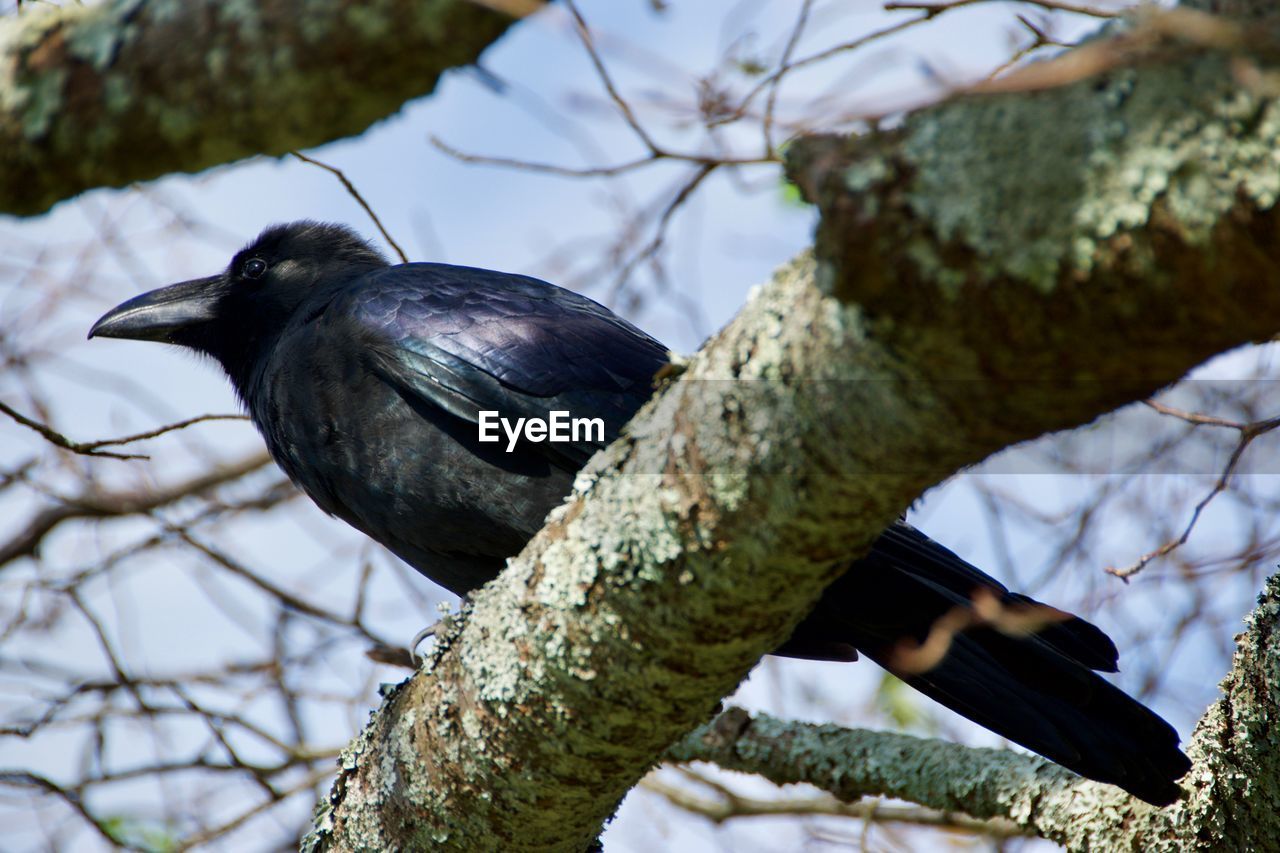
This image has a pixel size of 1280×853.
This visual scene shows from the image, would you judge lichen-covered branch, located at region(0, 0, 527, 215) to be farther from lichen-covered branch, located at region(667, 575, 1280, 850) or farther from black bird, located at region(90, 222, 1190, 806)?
lichen-covered branch, located at region(667, 575, 1280, 850)

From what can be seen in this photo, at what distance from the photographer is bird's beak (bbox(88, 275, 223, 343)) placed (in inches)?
184

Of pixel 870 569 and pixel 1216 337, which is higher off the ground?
pixel 870 569

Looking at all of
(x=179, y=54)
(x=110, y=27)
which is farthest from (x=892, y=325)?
(x=110, y=27)

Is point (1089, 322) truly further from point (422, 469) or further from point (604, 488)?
point (422, 469)

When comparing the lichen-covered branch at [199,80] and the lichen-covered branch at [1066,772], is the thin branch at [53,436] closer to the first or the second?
the lichen-covered branch at [199,80]

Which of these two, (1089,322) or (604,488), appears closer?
(1089,322)

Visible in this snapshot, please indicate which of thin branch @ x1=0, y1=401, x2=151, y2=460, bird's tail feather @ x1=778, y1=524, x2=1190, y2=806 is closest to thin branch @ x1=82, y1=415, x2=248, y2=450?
thin branch @ x1=0, y1=401, x2=151, y2=460

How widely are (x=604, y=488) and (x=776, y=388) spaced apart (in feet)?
1.63

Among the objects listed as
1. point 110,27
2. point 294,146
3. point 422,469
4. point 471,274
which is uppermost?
point 471,274

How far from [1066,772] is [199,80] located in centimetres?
272

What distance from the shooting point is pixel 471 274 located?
4.22 m

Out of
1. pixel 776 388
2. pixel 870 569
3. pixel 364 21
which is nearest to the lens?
pixel 364 21

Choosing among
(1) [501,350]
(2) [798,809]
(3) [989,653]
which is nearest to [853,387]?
(3) [989,653]

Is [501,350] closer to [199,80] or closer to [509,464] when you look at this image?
[509,464]
